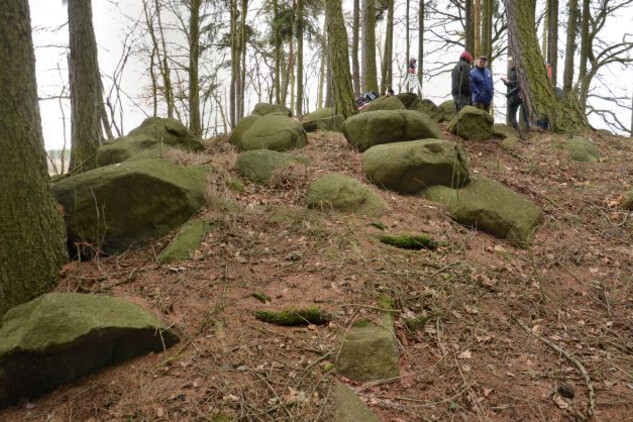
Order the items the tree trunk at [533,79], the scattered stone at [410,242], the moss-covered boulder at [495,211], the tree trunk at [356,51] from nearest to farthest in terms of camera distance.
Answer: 1. the scattered stone at [410,242]
2. the moss-covered boulder at [495,211]
3. the tree trunk at [533,79]
4. the tree trunk at [356,51]

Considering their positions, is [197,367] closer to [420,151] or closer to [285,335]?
[285,335]

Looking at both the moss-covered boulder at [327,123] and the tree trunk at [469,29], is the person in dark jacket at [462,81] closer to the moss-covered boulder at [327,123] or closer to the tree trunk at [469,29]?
the moss-covered boulder at [327,123]

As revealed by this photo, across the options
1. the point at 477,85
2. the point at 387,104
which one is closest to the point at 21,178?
the point at 387,104

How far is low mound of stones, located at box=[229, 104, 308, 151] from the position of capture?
8.27 m

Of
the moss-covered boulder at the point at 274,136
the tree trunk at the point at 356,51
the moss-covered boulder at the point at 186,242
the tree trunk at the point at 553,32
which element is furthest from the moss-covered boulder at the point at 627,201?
the tree trunk at the point at 356,51

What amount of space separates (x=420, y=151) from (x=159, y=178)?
3591 millimetres

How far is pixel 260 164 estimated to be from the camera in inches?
259

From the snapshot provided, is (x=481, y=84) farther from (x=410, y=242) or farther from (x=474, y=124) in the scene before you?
(x=410, y=242)

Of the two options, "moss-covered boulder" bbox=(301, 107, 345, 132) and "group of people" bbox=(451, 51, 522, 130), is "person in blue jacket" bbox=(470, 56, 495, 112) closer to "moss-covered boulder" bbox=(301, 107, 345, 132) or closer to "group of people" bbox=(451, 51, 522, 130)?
"group of people" bbox=(451, 51, 522, 130)

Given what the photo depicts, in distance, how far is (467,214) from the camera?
5617mm

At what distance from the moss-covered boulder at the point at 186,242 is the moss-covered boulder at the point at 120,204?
214 mm

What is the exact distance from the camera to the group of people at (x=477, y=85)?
383 inches

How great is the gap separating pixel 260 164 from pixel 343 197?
1.59 meters

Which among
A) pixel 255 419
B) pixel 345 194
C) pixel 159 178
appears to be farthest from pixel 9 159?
pixel 345 194
